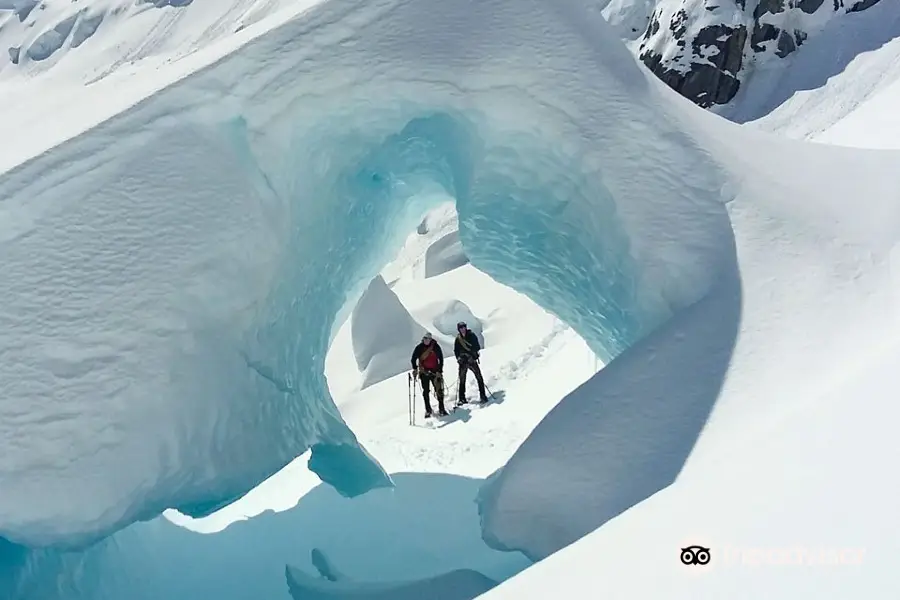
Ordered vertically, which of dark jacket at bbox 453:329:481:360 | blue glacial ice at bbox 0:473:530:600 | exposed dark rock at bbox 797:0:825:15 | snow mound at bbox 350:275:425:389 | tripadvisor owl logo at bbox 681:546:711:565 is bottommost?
exposed dark rock at bbox 797:0:825:15

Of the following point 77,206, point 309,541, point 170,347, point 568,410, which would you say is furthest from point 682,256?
point 309,541

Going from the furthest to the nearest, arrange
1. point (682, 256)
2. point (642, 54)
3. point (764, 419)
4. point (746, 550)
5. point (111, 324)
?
point (642, 54) < point (682, 256) < point (111, 324) < point (764, 419) < point (746, 550)

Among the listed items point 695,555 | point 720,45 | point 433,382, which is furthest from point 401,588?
point 720,45

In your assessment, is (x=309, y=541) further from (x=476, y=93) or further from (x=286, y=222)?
(x=476, y=93)

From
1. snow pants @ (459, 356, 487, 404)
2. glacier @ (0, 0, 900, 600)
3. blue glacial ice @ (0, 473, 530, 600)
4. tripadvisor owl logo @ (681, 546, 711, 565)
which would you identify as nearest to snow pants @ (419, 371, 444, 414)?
snow pants @ (459, 356, 487, 404)

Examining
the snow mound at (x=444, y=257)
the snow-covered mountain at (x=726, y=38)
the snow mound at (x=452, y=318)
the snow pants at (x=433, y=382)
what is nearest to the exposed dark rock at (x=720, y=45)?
the snow-covered mountain at (x=726, y=38)

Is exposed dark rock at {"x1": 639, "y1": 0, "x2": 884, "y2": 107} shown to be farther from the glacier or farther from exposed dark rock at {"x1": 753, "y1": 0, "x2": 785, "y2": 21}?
the glacier
